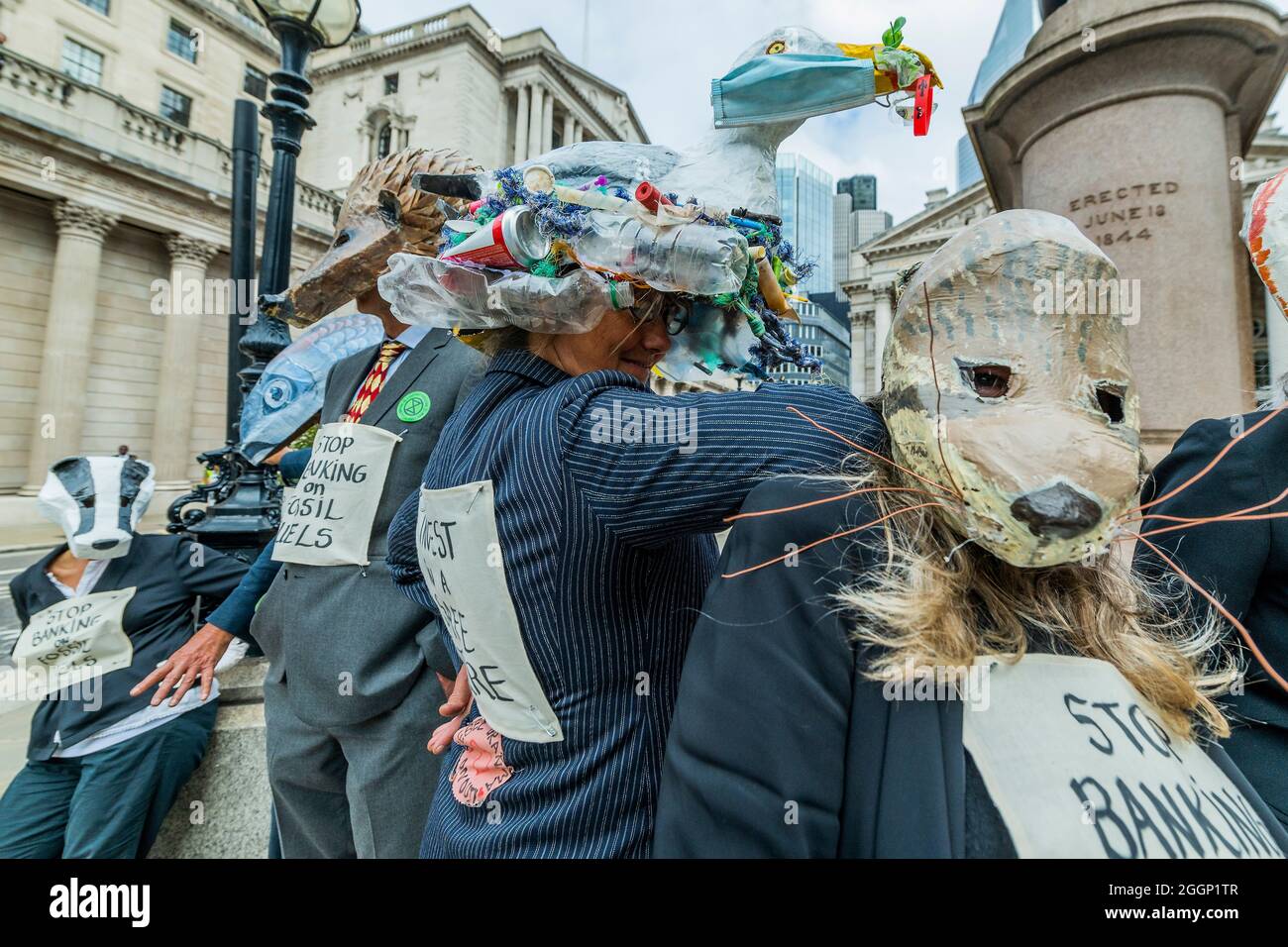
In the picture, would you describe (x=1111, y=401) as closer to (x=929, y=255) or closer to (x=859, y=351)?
(x=929, y=255)

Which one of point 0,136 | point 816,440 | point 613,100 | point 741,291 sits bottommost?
point 816,440

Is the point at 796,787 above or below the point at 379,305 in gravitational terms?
below

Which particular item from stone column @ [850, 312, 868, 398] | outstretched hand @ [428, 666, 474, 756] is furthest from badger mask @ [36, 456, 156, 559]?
stone column @ [850, 312, 868, 398]

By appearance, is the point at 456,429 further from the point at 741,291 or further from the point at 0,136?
the point at 0,136

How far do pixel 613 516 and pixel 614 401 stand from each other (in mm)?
192

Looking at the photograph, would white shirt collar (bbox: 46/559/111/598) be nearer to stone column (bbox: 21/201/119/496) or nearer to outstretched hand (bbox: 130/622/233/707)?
outstretched hand (bbox: 130/622/233/707)

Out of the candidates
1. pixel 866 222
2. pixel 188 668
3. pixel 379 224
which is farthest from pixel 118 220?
pixel 866 222

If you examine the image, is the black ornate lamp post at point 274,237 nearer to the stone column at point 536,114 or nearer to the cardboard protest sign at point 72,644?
the cardboard protest sign at point 72,644

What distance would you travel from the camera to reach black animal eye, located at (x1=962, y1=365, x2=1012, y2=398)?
2.99 feet

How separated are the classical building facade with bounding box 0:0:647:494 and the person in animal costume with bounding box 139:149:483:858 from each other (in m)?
14.5

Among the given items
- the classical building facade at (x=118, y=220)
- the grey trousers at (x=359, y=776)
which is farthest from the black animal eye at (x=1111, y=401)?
the classical building facade at (x=118, y=220)

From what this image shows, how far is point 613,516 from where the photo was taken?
994 mm
